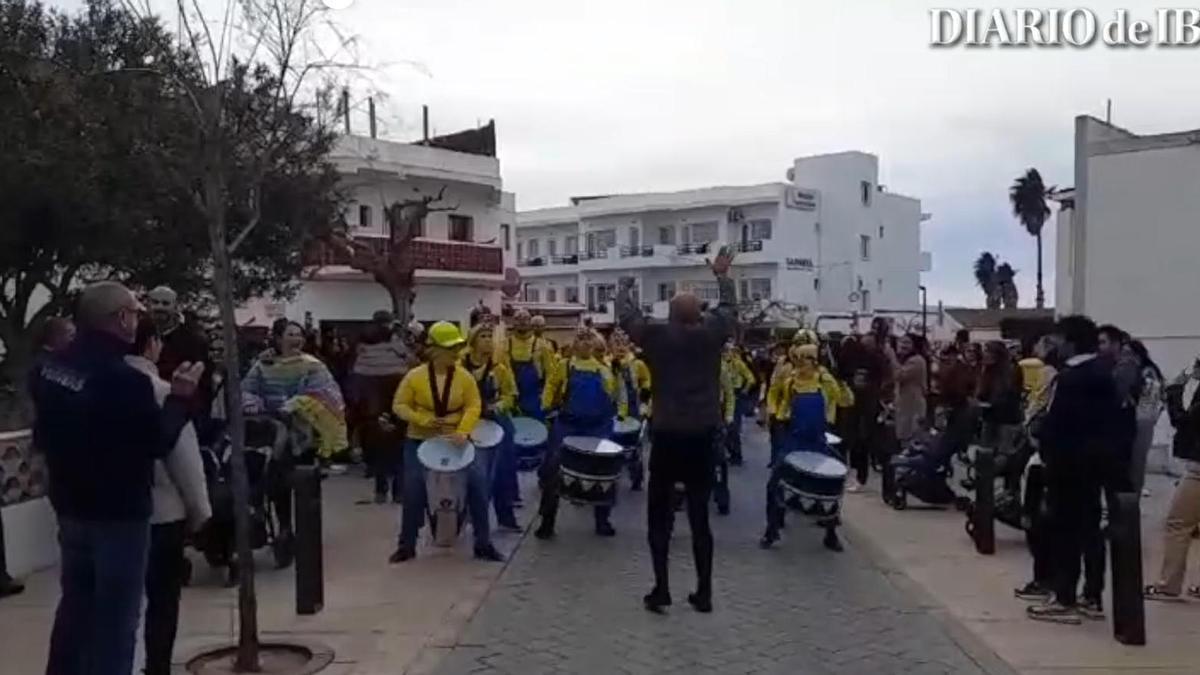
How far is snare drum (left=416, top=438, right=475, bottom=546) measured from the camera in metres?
10.1

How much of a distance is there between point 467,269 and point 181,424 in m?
37.8

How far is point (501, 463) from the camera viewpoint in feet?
38.4

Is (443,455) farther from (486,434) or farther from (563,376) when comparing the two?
(563,376)

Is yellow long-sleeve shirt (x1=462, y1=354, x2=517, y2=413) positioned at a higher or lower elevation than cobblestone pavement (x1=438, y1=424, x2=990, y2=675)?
higher

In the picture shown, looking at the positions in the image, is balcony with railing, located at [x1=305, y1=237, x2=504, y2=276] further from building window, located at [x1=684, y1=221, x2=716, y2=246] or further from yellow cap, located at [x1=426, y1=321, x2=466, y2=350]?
yellow cap, located at [x1=426, y1=321, x2=466, y2=350]

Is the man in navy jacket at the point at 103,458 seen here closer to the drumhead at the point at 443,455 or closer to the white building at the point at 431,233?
the drumhead at the point at 443,455

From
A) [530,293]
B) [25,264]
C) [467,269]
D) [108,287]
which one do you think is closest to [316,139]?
[25,264]

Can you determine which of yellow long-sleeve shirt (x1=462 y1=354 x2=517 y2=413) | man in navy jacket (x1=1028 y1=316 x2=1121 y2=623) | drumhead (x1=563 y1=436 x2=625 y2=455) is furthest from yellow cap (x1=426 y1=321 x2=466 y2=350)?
man in navy jacket (x1=1028 y1=316 x2=1121 y2=623)

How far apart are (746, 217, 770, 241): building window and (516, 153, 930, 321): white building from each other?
Result: 5 centimetres

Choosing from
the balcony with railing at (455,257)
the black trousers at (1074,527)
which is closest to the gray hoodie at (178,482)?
the black trousers at (1074,527)

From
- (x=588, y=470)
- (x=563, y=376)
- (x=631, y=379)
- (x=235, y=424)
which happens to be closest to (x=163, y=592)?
(x=235, y=424)

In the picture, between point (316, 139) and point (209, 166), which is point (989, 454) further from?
point (316, 139)

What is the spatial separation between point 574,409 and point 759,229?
2021 inches

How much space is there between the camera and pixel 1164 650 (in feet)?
24.7
